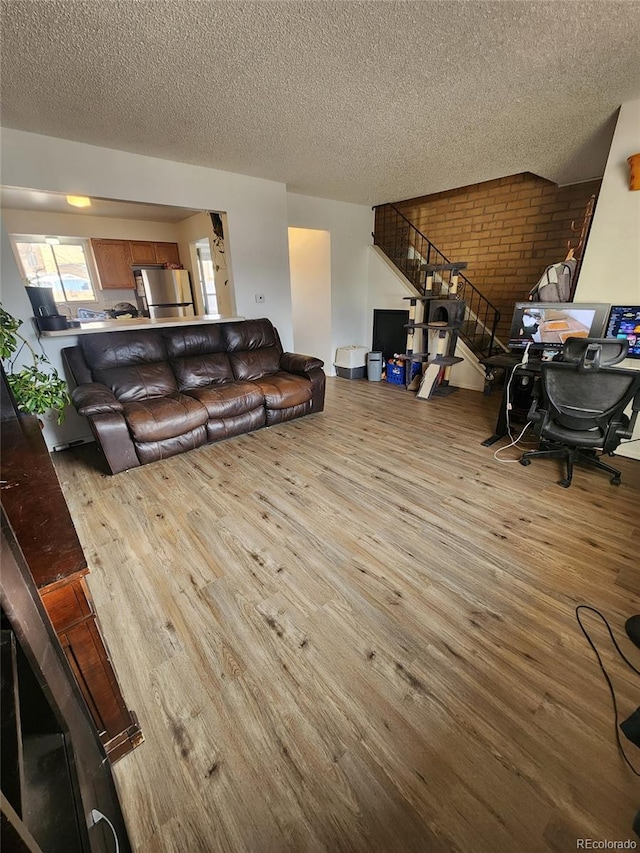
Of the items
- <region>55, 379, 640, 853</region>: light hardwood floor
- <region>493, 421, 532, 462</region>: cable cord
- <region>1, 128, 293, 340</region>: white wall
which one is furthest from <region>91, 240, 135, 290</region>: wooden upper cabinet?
<region>493, 421, 532, 462</region>: cable cord

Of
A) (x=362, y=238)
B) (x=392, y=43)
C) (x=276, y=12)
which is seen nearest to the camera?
(x=276, y=12)

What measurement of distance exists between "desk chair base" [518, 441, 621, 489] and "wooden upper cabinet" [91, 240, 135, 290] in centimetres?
677

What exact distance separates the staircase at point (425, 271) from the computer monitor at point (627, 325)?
198 cm

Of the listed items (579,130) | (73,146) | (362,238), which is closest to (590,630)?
(579,130)

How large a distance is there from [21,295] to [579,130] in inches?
189

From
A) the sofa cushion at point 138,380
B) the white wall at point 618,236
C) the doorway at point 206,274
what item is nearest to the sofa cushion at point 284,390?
the sofa cushion at point 138,380

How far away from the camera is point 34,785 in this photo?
2.18ft

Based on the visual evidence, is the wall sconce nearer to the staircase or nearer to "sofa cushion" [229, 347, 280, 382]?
the staircase

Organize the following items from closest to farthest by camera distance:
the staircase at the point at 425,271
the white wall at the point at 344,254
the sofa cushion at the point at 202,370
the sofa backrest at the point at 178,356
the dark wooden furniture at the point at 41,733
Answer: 1. the dark wooden furniture at the point at 41,733
2. the sofa backrest at the point at 178,356
3. the sofa cushion at the point at 202,370
4. the white wall at the point at 344,254
5. the staircase at the point at 425,271

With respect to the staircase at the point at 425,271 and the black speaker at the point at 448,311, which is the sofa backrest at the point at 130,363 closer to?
the black speaker at the point at 448,311

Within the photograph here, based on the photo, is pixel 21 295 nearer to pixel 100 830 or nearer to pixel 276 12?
pixel 276 12

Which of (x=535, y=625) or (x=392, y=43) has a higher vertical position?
(x=392, y=43)

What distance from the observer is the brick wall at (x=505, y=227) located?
434cm

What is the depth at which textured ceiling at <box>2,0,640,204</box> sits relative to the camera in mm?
1619
